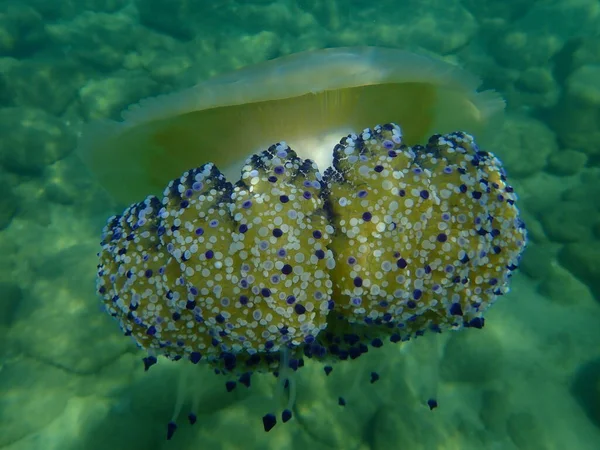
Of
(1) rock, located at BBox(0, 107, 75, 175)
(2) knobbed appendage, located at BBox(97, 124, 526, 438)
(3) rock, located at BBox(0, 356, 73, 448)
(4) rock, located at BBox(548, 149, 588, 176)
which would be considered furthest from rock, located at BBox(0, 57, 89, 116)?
(4) rock, located at BBox(548, 149, 588, 176)

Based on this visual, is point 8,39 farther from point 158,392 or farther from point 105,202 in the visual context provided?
point 158,392

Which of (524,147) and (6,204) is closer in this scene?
(6,204)

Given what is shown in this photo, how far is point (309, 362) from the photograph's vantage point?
3.65m

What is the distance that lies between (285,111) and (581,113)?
192 inches

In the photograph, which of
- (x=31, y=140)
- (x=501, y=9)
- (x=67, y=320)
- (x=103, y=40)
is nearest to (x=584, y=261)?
(x=67, y=320)

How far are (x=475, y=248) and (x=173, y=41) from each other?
243 inches

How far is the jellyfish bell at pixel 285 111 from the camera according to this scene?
2463 millimetres

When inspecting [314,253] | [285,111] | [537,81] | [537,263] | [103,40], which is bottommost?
[537,263]

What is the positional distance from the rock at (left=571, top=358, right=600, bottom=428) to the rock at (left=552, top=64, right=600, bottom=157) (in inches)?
116

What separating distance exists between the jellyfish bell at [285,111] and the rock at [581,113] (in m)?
3.33

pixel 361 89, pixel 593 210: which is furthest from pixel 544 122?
pixel 361 89

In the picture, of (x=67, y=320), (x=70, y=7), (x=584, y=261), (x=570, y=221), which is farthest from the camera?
(x=70, y=7)

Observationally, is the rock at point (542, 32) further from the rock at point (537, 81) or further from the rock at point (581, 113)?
the rock at point (581, 113)

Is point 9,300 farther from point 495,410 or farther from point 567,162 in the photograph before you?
point 567,162
